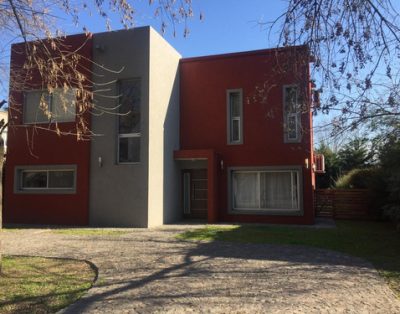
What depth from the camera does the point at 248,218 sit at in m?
17.2

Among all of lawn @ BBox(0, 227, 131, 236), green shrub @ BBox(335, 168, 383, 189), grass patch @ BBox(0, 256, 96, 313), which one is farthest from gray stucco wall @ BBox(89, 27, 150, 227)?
green shrub @ BBox(335, 168, 383, 189)

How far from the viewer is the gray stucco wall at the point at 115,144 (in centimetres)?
1542

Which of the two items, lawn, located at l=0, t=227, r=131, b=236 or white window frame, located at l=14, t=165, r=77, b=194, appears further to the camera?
white window frame, located at l=14, t=165, r=77, b=194

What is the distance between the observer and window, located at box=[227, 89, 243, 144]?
57.9 feet

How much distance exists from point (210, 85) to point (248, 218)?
569cm

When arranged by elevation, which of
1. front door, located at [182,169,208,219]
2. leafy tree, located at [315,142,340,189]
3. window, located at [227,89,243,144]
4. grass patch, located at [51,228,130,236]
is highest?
window, located at [227,89,243,144]

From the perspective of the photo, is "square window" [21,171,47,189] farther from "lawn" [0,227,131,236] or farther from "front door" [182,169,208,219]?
"front door" [182,169,208,219]

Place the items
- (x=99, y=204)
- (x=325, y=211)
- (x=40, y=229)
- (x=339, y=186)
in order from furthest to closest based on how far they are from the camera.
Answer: (x=339, y=186) → (x=325, y=211) → (x=99, y=204) → (x=40, y=229)

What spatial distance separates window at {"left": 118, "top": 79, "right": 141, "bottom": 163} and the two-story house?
4 centimetres

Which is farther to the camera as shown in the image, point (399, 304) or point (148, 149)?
point (148, 149)

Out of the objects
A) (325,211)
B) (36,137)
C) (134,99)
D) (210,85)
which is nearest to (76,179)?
(36,137)

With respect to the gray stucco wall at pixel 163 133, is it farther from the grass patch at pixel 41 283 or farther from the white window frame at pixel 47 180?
the grass patch at pixel 41 283

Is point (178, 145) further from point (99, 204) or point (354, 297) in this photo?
point (354, 297)

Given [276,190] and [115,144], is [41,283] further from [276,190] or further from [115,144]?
[276,190]
